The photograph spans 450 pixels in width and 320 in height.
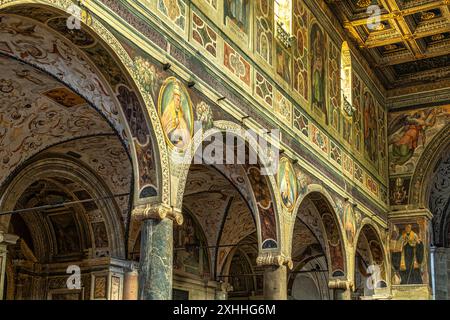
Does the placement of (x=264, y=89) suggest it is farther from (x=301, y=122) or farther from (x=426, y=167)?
(x=426, y=167)

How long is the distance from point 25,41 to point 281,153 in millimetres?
6199

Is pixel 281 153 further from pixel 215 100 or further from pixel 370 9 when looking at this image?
pixel 370 9

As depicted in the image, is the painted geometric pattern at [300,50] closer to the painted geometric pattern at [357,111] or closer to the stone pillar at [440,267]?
the painted geometric pattern at [357,111]

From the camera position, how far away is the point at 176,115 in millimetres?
10211

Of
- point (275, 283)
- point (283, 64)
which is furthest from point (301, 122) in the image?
point (275, 283)

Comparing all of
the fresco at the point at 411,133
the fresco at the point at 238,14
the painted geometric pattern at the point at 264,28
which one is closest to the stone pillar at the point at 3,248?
the fresco at the point at 238,14

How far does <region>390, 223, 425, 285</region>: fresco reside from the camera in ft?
71.1

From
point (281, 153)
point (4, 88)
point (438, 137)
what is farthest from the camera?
point (438, 137)

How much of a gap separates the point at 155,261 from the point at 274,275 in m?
4.60

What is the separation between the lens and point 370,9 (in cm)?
1948

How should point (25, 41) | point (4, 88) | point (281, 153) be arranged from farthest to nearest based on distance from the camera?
point (281, 153) → point (4, 88) → point (25, 41)

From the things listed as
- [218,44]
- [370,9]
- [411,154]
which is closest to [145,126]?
[218,44]

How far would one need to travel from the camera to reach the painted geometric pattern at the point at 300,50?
51.8 ft

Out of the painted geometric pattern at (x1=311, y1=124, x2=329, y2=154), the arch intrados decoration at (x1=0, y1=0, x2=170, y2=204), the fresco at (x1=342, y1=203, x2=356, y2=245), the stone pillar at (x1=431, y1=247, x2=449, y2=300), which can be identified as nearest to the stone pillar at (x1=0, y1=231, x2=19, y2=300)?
the arch intrados decoration at (x1=0, y1=0, x2=170, y2=204)
